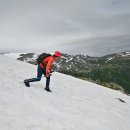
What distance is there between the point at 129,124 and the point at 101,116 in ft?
5.94

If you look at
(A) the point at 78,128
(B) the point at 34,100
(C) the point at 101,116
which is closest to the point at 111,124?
(C) the point at 101,116

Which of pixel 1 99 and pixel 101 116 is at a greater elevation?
pixel 1 99

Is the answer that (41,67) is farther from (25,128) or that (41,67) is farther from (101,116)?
(25,128)

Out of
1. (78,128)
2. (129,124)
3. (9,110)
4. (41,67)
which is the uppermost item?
(41,67)

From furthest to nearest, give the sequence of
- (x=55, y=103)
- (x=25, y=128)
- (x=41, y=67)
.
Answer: (x=41, y=67) → (x=55, y=103) → (x=25, y=128)

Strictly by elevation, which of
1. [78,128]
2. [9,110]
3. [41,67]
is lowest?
[78,128]

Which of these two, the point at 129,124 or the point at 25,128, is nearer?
the point at 25,128

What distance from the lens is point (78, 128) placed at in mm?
11859

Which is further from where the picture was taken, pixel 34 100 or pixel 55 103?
pixel 55 103

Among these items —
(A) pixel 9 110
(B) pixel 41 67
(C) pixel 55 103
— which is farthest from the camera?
(B) pixel 41 67

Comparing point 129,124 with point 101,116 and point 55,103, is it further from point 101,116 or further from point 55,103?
point 55,103

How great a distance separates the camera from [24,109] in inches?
476

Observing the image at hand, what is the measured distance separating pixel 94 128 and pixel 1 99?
4.90 m

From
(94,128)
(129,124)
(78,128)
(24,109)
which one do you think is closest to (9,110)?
(24,109)
